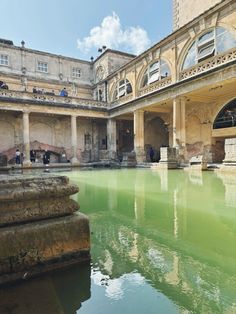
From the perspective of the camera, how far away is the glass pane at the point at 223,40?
14250mm

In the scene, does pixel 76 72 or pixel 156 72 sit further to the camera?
pixel 76 72

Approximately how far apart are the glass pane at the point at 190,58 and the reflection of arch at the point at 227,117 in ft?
14.7

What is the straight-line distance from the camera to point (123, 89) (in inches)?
960

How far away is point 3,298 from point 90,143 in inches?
1058

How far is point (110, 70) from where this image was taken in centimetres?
2758

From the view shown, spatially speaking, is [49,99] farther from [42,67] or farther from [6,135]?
[42,67]

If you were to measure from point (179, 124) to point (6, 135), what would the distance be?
1583cm

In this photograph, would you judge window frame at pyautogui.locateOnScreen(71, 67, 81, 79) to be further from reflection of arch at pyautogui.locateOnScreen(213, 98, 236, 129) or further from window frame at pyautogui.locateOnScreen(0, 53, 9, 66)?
reflection of arch at pyautogui.locateOnScreen(213, 98, 236, 129)

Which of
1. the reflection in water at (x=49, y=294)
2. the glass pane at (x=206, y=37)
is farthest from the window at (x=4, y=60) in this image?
the reflection in water at (x=49, y=294)

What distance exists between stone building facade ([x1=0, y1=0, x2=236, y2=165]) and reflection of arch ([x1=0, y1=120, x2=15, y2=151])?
85mm

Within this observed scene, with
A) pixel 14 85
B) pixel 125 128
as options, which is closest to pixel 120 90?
pixel 125 128

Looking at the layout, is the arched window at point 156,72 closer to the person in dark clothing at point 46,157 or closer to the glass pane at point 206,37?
the glass pane at point 206,37

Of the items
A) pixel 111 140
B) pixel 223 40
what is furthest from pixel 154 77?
pixel 111 140

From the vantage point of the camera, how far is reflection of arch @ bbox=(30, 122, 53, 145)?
25.0m
